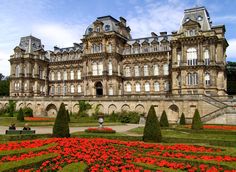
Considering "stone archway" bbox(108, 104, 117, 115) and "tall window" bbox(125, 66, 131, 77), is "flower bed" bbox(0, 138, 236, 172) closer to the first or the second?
"stone archway" bbox(108, 104, 117, 115)

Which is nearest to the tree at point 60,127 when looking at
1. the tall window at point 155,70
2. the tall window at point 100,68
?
the tall window at point 100,68

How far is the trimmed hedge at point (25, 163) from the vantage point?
12953 mm

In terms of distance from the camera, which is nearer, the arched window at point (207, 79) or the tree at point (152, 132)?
the tree at point (152, 132)

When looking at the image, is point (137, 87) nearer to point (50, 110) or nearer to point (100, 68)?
point (100, 68)

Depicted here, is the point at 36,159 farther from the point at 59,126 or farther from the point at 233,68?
the point at 233,68

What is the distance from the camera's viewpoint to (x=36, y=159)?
583 inches

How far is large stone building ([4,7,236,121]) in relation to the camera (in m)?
56.2

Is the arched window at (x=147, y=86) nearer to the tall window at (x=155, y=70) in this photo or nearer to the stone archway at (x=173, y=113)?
the tall window at (x=155, y=70)

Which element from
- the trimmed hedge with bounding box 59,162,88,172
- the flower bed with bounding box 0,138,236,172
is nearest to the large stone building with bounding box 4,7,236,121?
the flower bed with bounding box 0,138,236,172

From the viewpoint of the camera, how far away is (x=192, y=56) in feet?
190

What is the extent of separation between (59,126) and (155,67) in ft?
153

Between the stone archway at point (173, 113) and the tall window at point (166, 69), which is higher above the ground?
the tall window at point (166, 69)

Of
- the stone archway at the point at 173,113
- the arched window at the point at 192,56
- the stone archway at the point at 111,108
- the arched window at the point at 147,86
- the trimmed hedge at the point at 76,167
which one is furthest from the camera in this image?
the arched window at the point at 147,86

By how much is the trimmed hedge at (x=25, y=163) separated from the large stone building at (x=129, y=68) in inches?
1512
